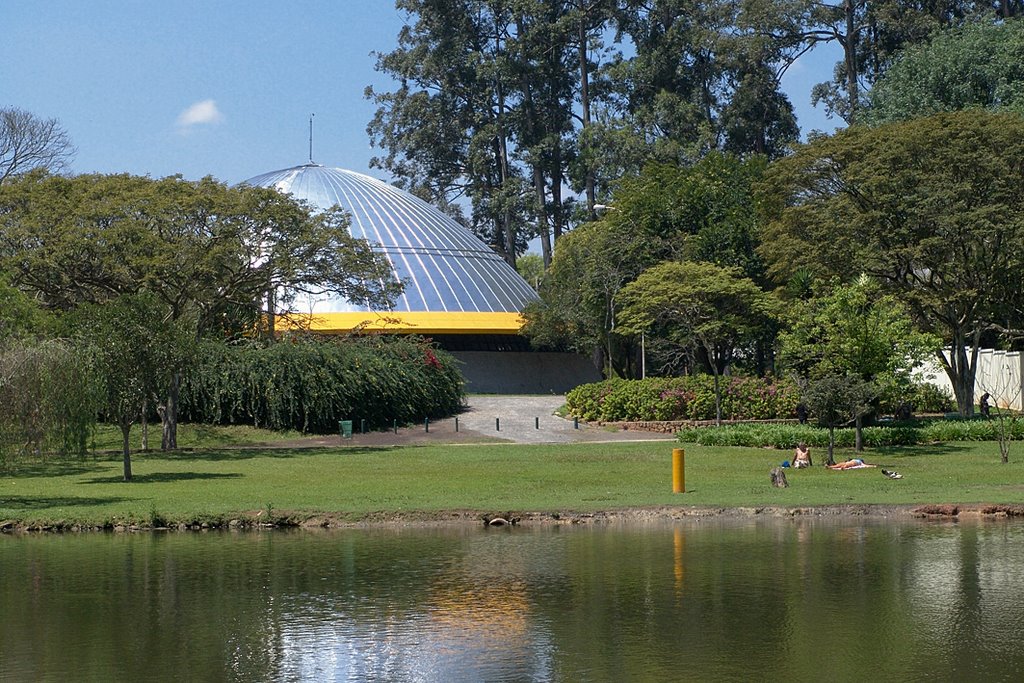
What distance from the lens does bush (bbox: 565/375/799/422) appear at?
4544 centimetres

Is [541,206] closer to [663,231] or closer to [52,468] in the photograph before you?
[663,231]

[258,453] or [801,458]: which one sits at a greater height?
[258,453]

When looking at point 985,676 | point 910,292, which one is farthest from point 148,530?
point 910,292

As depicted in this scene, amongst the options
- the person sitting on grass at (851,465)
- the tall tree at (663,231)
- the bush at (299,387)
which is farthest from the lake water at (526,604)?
the tall tree at (663,231)

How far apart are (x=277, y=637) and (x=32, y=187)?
31.8 metres

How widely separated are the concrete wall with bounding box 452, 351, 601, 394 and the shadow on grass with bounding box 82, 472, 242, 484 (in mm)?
34425

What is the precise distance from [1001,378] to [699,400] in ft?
53.6

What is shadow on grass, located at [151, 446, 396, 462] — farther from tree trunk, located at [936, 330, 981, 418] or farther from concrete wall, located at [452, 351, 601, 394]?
concrete wall, located at [452, 351, 601, 394]

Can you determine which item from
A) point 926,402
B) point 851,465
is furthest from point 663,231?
point 851,465

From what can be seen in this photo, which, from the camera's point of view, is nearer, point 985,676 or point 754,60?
point 985,676

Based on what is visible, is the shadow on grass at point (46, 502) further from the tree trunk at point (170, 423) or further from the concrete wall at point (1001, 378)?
the concrete wall at point (1001, 378)

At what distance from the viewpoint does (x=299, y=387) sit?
45.4m

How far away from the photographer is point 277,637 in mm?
14102

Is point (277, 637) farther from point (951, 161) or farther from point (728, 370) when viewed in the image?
point (728, 370)
